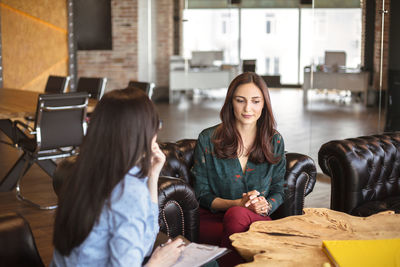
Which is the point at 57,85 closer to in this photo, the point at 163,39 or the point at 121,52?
the point at 163,39

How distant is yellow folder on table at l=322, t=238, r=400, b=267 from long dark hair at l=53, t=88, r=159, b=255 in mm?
892

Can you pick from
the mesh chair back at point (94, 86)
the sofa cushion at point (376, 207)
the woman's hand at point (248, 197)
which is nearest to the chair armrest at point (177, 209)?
the woman's hand at point (248, 197)

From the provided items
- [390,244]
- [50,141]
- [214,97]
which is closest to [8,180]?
[50,141]

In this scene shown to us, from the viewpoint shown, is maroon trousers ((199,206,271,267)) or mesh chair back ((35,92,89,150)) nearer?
maroon trousers ((199,206,271,267))

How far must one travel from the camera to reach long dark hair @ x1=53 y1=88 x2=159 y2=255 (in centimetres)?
164

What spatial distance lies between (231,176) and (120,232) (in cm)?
143

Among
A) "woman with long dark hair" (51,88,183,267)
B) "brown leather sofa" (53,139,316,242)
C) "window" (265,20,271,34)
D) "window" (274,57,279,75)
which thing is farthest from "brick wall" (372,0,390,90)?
"woman with long dark hair" (51,88,183,267)

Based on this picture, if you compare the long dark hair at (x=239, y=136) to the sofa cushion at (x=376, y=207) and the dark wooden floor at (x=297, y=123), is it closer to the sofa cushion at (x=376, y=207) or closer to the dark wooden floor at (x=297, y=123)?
the sofa cushion at (x=376, y=207)

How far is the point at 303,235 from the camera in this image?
2.38 m

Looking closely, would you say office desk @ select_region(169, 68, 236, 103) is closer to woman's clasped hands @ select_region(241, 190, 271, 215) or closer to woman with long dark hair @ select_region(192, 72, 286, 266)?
woman with long dark hair @ select_region(192, 72, 286, 266)

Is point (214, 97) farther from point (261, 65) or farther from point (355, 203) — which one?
point (355, 203)

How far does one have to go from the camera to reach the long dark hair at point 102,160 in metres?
1.64

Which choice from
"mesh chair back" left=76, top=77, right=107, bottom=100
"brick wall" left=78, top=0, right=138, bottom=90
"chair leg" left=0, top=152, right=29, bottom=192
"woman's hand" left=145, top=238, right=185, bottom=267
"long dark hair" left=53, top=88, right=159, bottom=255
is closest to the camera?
"long dark hair" left=53, top=88, right=159, bottom=255

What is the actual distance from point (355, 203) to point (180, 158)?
120 centimetres
